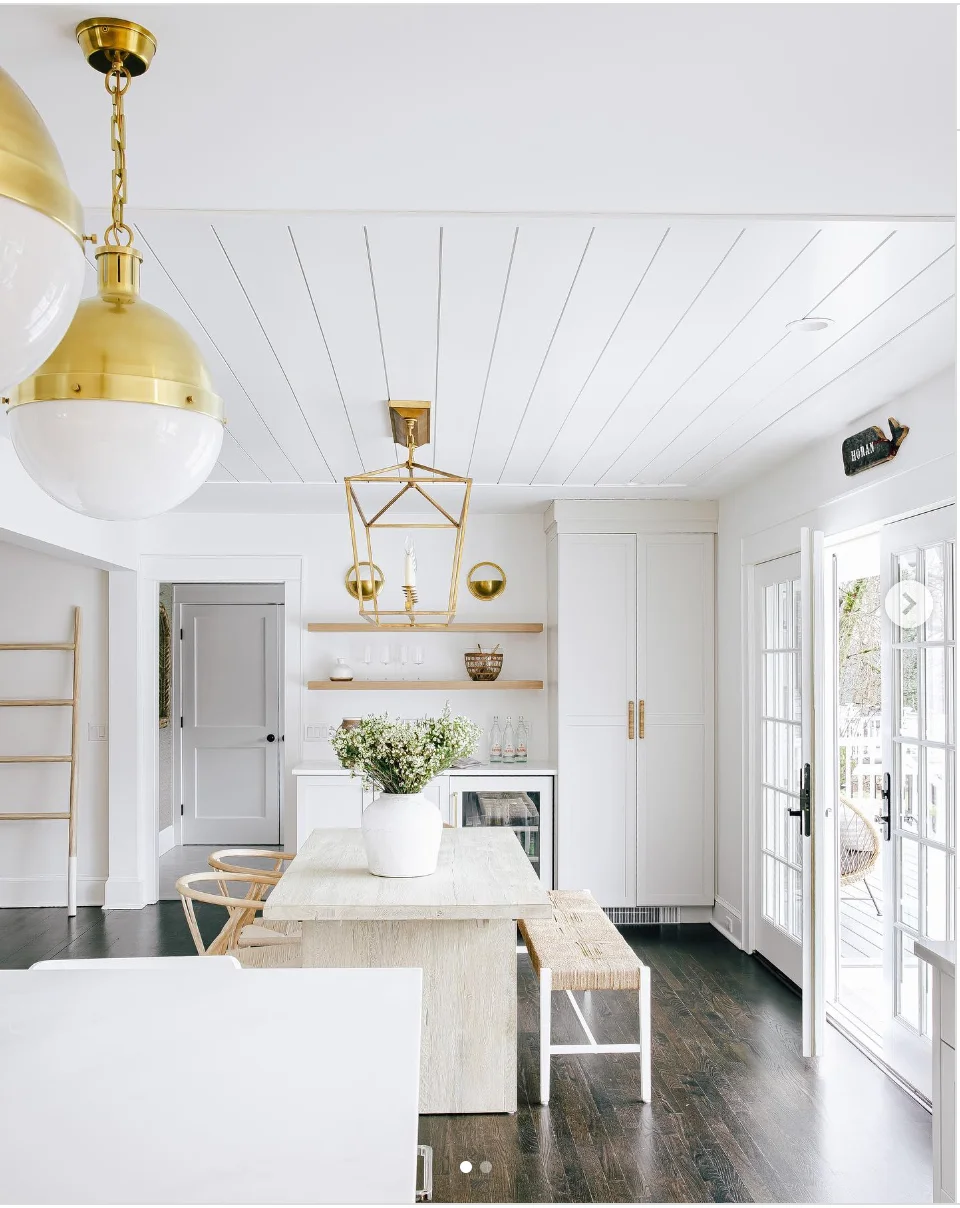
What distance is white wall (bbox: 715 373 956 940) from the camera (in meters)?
3.06

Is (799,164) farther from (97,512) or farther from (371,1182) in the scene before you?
(371,1182)

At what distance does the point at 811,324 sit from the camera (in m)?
2.58

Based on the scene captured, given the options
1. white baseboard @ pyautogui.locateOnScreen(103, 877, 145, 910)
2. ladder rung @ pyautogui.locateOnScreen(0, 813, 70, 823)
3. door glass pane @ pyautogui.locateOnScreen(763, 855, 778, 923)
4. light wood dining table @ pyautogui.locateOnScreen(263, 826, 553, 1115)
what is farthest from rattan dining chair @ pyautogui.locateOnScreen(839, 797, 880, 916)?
ladder rung @ pyautogui.locateOnScreen(0, 813, 70, 823)

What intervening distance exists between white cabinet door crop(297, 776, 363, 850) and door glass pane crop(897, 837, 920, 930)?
3001mm

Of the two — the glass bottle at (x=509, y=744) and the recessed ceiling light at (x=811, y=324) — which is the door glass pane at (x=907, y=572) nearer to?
the recessed ceiling light at (x=811, y=324)

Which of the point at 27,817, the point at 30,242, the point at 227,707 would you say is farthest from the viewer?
the point at 227,707

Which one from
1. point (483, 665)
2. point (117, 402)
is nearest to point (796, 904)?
point (483, 665)

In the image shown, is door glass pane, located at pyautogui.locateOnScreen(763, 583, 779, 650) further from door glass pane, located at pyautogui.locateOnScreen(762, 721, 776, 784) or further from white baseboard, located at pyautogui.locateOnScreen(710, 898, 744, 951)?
white baseboard, located at pyautogui.locateOnScreen(710, 898, 744, 951)

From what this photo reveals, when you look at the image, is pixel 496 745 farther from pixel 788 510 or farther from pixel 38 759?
pixel 38 759

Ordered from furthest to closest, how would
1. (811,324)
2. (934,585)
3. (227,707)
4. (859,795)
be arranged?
1. (227,707)
2. (859,795)
3. (934,585)
4. (811,324)

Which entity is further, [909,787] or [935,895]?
[909,787]

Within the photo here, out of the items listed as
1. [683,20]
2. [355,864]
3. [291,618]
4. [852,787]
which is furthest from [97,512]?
[852,787]

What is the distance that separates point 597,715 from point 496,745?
72cm

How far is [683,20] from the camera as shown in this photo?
116 cm
